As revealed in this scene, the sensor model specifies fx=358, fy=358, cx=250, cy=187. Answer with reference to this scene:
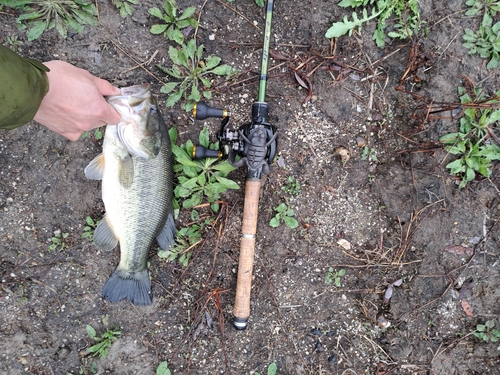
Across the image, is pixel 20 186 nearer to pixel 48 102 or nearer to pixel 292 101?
pixel 48 102

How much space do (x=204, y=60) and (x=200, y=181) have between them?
3.91ft

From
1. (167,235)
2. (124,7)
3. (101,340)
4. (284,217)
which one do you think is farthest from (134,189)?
(124,7)

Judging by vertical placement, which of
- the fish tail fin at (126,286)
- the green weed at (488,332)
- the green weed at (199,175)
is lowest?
the green weed at (488,332)

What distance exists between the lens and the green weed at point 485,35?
3.43m

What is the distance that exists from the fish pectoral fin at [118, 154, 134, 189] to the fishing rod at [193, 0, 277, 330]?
1.85ft

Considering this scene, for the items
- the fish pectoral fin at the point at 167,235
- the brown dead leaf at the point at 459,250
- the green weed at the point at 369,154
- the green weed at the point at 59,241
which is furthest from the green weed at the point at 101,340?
the brown dead leaf at the point at 459,250

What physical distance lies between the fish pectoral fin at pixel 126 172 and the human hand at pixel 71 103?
16.4 inches

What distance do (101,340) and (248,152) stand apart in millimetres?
2361

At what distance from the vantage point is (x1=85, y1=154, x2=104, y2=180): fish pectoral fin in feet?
10.5

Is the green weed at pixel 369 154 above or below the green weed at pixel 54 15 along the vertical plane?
below

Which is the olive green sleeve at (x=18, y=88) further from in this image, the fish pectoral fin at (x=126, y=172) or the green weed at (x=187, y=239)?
the green weed at (x=187, y=239)

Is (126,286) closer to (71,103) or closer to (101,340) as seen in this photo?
(101,340)

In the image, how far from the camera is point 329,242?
11.9 ft

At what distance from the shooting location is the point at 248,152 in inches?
115
